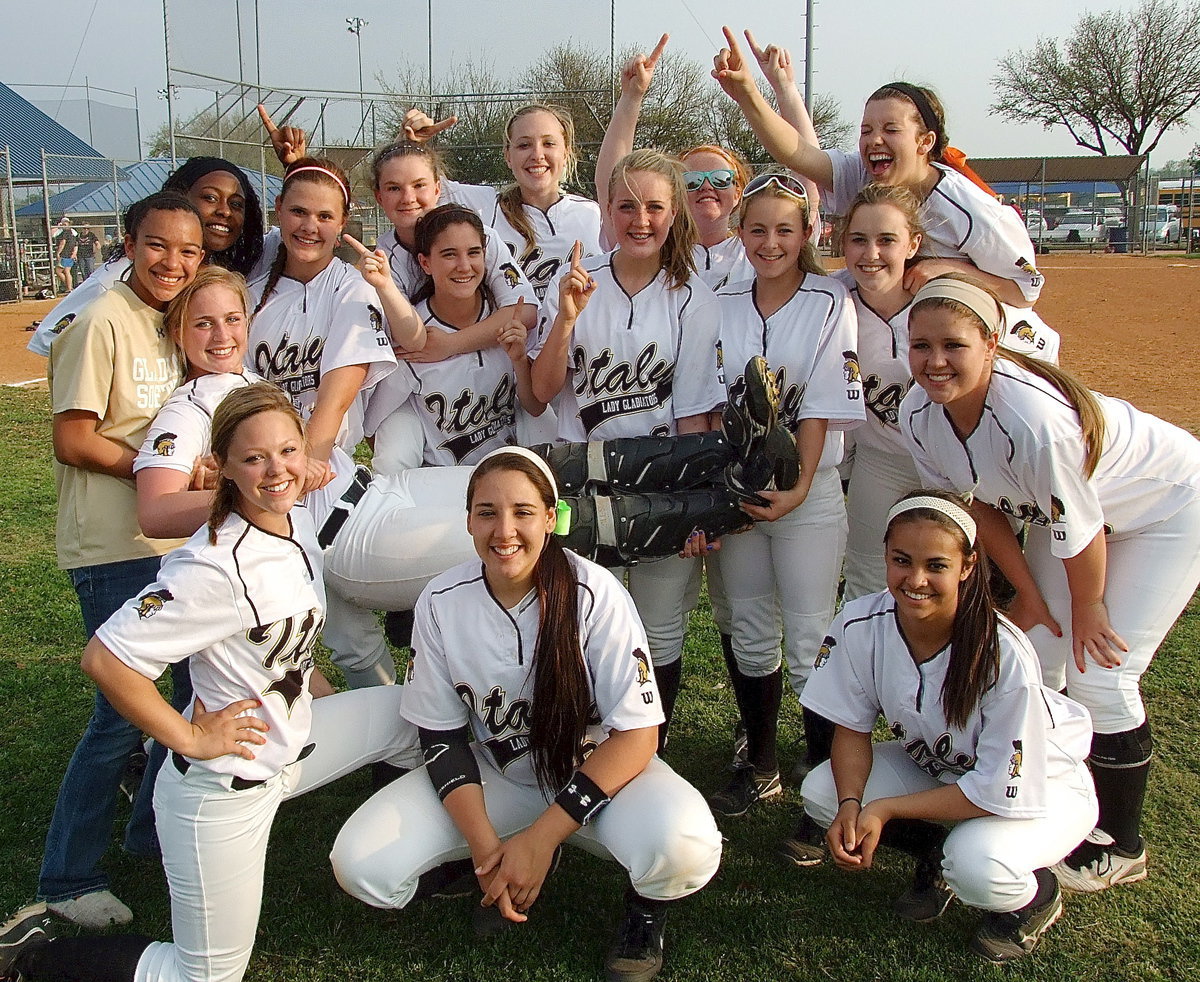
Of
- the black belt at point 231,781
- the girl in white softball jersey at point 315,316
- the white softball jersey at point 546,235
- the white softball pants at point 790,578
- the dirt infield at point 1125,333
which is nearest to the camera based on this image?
the black belt at point 231,781

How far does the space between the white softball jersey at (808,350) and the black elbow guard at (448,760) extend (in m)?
1.41

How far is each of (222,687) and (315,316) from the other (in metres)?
1.32

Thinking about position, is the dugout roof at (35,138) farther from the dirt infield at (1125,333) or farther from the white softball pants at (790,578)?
the white softball pants at (790,578)

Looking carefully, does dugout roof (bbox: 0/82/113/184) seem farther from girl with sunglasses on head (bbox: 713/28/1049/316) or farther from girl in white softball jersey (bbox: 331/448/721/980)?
girl in white softball jersey (bbox: 331/448/721/980)

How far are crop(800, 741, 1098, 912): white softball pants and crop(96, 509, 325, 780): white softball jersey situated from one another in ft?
4.82

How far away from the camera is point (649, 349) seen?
3383mm

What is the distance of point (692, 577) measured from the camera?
3.55m

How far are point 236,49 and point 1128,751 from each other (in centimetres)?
1666

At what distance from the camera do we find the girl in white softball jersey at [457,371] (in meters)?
3.49

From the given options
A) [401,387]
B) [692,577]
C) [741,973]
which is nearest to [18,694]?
[401,387]

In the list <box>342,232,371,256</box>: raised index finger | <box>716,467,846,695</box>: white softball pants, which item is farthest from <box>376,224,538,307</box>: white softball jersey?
<box>716,467,846,695</box>: white softball pants

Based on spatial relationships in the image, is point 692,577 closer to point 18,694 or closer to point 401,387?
point 401,387

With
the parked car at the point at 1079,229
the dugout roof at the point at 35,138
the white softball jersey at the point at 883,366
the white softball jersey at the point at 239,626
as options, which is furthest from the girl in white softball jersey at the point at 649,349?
the parked car at the point at 1079,229

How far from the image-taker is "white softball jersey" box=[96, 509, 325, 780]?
230cm
